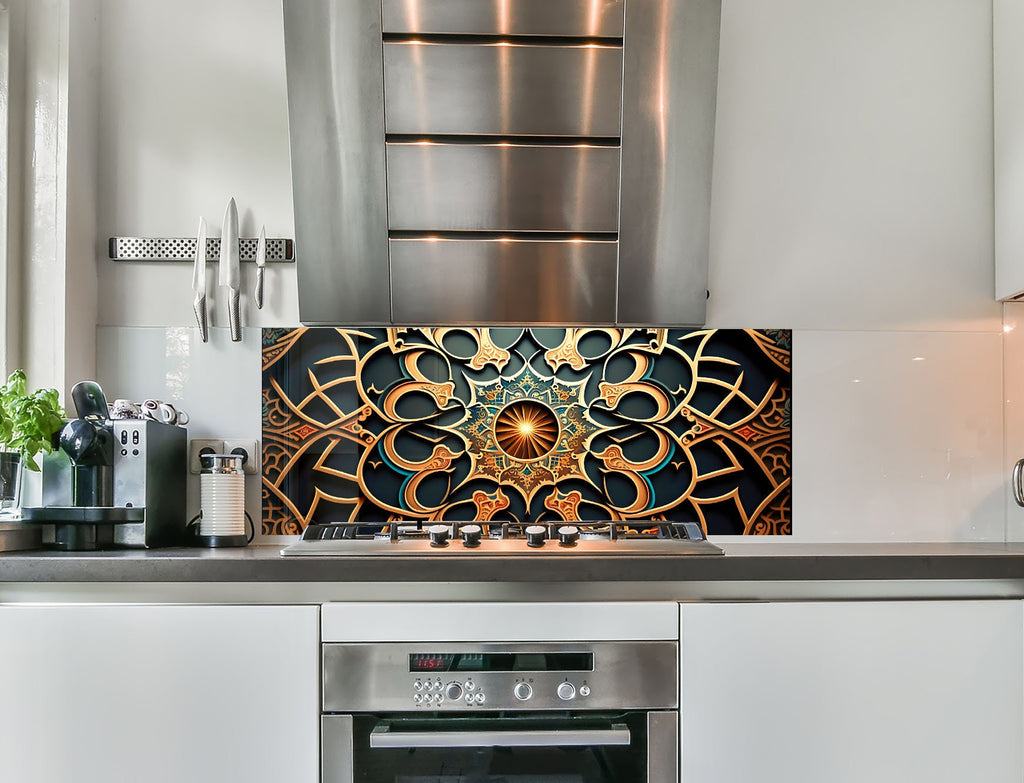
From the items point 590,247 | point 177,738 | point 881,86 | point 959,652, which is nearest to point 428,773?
point 177,738

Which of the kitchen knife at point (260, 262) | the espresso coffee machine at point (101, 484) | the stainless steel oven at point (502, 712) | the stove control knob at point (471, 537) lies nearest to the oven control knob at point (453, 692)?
the stainless steel oven at point (502, 712)

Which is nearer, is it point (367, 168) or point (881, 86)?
point (367, 168)

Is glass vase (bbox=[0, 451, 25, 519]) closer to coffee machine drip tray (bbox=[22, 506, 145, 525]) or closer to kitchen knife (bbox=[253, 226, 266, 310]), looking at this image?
coffee machine drip tray (bbox=[22, 506, 145, 525])

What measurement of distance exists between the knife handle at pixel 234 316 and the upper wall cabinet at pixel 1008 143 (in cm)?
184

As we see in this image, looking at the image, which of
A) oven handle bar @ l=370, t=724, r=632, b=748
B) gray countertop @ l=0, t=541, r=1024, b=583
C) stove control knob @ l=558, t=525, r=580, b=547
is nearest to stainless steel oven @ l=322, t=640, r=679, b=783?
oven handle bar @ l=370, t=724, r=632, b=748

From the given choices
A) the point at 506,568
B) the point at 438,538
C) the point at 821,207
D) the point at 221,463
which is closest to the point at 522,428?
the point at 438,538

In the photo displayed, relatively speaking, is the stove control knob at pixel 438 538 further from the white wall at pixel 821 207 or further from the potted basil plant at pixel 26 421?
the potted basil plant at pixel 26 421

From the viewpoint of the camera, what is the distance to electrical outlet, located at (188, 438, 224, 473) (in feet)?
6.66

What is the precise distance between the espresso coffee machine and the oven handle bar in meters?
0.67

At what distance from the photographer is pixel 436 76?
6.07ft

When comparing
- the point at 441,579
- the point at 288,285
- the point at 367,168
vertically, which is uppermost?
the point at 367,168

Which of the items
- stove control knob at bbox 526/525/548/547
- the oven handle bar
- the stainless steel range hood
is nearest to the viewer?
the oven handle bar

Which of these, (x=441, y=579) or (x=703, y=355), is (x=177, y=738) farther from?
(x=703, y=355)

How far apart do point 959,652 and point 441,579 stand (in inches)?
37.5
